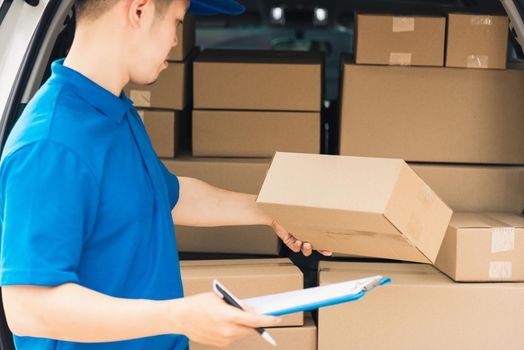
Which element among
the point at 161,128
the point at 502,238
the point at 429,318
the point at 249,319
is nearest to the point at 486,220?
the point at 502,238

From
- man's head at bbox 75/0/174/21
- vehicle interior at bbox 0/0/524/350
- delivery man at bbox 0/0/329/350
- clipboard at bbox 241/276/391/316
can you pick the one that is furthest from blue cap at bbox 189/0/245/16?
clipboard at bbox 241/276/391/316

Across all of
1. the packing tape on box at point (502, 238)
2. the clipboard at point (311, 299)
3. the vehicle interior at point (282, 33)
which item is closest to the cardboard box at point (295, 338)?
the vehicle interior at point (282, 33)

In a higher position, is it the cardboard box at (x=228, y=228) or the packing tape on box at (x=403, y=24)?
the packing tape on box at (x=403, y=24)

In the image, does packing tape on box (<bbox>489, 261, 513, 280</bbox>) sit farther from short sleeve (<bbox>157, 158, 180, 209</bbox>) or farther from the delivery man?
the delivery man

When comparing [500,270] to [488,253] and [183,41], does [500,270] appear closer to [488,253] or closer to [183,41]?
[488,253]

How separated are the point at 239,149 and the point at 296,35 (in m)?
2.93

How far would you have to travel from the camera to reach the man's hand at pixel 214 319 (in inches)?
44.1

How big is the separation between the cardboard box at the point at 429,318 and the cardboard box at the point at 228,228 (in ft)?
1.23

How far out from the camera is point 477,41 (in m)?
2.34

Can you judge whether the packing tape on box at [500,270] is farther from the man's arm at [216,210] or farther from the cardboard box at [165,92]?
the cardboard box at [165,92]

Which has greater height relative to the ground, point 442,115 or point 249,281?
point 442,115

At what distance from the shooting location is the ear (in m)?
1.28

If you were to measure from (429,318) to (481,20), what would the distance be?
2.75ft

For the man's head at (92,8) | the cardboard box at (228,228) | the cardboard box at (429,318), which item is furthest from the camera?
the cardboard box at (228,228)
